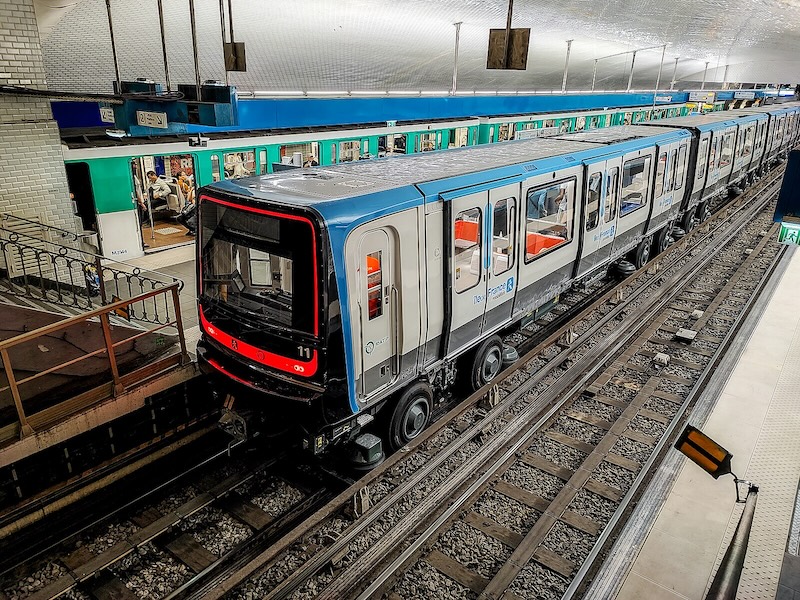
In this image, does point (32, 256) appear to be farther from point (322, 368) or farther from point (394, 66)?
point (394, 66)

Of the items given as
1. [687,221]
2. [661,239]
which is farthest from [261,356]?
[687,221]

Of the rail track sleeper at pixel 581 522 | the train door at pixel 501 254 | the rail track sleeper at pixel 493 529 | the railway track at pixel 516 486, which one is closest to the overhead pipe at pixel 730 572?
the railway track at pixel 516 486

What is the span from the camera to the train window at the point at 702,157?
41.8ft

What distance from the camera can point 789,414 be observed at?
21.6 ft

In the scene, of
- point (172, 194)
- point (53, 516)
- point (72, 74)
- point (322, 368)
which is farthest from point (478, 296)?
point (172, 194)

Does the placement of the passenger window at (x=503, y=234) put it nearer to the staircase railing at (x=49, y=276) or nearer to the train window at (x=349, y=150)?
the staircase railing at (x=49, y=276)

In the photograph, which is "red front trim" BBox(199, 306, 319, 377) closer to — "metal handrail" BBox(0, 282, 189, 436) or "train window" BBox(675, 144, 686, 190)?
"metal handrail" BBox(0, 282, 189, 436)

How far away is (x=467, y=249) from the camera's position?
19.4 ft

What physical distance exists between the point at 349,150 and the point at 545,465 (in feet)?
37.3

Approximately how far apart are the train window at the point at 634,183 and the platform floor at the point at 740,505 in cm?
323

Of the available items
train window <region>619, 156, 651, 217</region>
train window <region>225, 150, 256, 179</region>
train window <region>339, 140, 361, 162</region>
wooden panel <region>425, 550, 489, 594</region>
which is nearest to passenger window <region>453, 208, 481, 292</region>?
wooden panel <region>425, 550, 489, 594</region>

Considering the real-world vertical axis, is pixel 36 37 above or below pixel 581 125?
above

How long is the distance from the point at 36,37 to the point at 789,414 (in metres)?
10.9

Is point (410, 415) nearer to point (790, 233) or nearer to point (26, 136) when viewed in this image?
point (790, 233)
